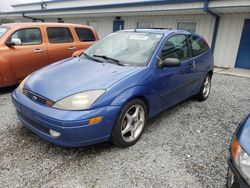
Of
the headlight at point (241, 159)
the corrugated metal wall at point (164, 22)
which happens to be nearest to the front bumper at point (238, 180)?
the headlight at point (241, 159)

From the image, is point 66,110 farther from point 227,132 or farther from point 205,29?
point 205,29

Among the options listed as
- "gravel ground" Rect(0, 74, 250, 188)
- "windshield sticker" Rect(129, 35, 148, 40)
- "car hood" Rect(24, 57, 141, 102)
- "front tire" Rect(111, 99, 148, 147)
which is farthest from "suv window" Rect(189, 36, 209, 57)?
"front tire" Rect(111, 99, 148, 147)

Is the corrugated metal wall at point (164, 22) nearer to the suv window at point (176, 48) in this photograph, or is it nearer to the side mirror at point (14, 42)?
the suv window at point (176, 48)

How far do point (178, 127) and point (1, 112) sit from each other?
311 cm

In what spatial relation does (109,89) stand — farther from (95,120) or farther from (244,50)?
(244,50)

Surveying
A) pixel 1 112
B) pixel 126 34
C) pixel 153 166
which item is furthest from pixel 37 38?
pixel 153 166

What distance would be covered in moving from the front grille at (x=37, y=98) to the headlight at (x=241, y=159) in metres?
1.87

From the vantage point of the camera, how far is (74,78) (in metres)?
2.75

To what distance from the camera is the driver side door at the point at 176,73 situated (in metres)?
3.28

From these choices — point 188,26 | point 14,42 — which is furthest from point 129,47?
point 188,26

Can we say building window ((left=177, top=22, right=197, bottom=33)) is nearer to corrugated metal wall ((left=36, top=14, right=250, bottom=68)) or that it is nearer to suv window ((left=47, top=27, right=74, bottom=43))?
corrugated metal wall ((left=36, top=14, right=250, bottom=68))

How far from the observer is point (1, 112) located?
3.83 m

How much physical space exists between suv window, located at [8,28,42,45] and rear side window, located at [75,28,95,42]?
4.06 ft

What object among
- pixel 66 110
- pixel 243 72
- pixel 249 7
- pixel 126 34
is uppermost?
pixel 249 7
